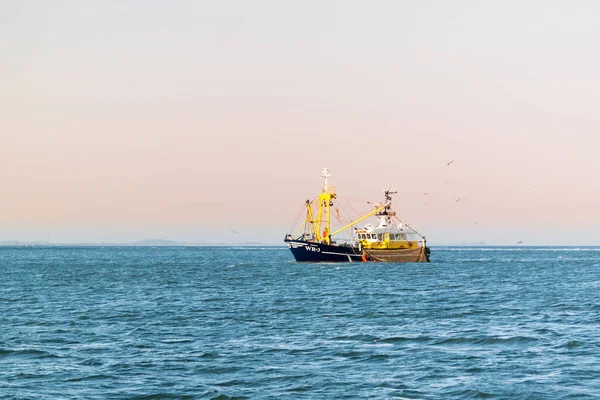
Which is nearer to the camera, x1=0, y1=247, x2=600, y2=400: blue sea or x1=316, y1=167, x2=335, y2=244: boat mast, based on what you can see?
x1=0, y1=247, x2=600, y2=400: blue sea

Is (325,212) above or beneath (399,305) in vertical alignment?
above

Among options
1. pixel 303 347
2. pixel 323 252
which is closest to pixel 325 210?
pixel 323 252

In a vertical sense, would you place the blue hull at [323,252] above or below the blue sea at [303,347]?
above

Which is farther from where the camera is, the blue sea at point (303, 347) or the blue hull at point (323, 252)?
the blue hull at point (323, 252)

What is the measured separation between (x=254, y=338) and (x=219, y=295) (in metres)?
26.0

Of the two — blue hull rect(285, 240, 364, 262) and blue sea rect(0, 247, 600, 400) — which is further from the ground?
blue hull rect(285, 240, 364, 262)

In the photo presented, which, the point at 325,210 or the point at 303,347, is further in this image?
the point at 325,210

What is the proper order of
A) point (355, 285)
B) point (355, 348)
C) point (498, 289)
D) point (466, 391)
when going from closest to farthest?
point (466, 391) < point (355, 348) < point (498, 289) < point (355, 285)

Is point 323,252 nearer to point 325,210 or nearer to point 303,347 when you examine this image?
point 325,210


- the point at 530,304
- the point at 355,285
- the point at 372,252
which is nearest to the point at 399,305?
the point at 530,304

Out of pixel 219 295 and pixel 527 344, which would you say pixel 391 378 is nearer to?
pixel 527 344

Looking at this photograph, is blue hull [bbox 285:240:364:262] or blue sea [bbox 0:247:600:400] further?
blue hull [bbox 285:240:364:262]

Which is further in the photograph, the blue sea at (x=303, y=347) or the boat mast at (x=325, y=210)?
the boat mast at (x=325, y=210)

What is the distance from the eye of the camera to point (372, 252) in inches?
4670
